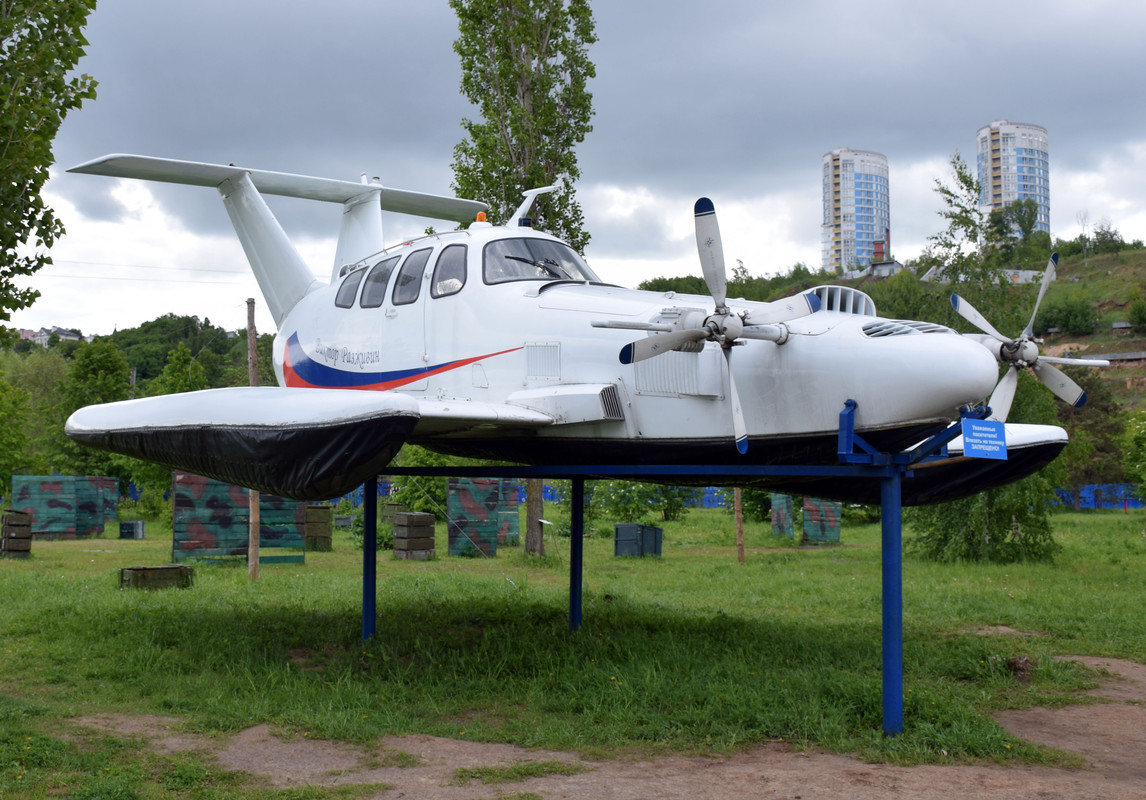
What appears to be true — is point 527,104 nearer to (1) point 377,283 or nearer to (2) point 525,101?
(2) point 525,101

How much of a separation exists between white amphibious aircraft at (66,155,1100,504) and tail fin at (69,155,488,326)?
6.76ft

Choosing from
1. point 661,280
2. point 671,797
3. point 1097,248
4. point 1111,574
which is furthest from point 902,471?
point 1097,248

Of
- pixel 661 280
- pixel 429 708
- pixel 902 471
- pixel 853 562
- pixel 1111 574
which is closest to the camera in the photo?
pixel 902 471

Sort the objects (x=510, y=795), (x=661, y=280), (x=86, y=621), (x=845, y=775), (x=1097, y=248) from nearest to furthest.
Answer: (x=510, y=795) → (x=845, y=775) → (x=86, y=621) → (x=661, y=280) → (x=1097, y=248)

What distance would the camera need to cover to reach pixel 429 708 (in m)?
8.58

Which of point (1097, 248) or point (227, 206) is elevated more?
point (1097, 248)

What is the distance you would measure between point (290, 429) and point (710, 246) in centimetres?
387

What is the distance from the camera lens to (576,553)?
1241 cm

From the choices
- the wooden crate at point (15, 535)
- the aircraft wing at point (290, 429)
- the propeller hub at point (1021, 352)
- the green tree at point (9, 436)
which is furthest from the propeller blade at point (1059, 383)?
the green tree at point (9, 436)

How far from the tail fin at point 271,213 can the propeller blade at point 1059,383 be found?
8.63 m

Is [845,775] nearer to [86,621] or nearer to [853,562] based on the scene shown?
[86,621]

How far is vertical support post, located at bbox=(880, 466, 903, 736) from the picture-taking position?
7707 mm

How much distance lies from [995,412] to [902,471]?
96 cm

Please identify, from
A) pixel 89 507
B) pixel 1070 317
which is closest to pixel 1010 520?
pixel 89 507
